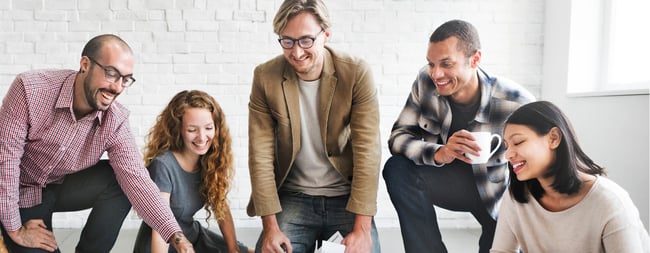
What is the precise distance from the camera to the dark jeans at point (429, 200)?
185 cm

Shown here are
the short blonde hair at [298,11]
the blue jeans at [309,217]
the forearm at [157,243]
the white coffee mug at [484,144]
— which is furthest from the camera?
the blue jeans at [309,217]

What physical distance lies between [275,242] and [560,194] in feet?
3.32

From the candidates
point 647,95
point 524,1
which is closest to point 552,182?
point 647,95

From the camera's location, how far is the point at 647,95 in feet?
6.02

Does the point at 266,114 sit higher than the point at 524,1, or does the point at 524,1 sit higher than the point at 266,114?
the point at 524,1

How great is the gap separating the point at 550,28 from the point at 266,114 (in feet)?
4.32

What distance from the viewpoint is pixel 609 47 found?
6.59ft

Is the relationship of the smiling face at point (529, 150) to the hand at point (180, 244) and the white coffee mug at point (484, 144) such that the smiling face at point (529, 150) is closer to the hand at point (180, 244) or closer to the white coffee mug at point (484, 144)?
the white coffee mug at point (484, 144)

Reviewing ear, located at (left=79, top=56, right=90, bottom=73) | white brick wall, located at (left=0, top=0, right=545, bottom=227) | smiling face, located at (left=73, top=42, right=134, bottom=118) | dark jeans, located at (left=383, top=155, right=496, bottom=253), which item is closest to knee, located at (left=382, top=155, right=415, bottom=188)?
dark jeans, located at (left=383, top=155, right=496, bottom=253)

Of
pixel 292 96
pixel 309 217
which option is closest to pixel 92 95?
pixel 292 96

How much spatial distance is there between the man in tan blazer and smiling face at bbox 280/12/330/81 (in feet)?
0.04

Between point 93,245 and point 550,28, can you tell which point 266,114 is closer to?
point 93,245

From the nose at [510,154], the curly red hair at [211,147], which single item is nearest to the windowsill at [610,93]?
the nose at [510,154]

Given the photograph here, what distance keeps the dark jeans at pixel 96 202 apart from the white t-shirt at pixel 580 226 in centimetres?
137
